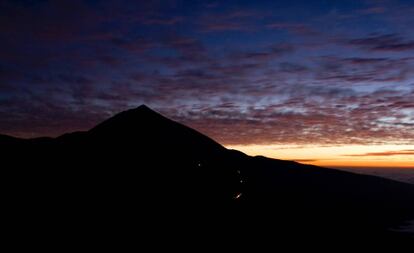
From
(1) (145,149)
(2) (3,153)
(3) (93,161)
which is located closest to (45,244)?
(3) (93,161)

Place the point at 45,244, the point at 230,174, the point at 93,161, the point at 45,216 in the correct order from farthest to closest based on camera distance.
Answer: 1. the point at 230,174
2. the point at 93,161
3. the point at 45,216
4. the point at 45,244

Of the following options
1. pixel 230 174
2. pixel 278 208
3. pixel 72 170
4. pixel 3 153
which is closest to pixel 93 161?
pixel 72 170

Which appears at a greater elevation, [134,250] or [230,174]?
[230,174]

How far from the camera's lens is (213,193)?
146m

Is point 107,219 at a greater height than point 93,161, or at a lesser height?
lesser

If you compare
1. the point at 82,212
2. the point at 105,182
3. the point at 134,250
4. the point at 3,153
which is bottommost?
the point at 134,250

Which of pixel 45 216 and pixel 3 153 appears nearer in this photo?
pixel 45 216

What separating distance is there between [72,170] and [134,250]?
176 ft

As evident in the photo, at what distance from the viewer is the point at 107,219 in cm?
11131

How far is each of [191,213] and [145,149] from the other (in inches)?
2308

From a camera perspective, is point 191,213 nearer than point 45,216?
No

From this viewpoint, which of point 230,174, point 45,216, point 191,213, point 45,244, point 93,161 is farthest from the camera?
point 230,174

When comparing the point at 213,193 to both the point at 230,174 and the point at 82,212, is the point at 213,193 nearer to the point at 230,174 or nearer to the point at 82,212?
the point at 230,174

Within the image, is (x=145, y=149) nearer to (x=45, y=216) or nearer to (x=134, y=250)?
(x=45, y=216)
